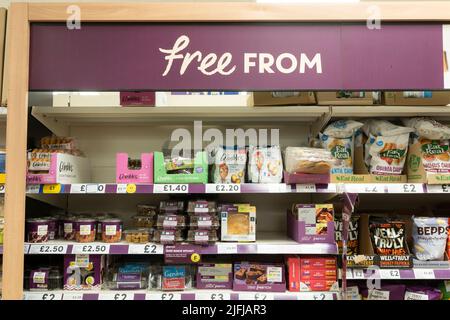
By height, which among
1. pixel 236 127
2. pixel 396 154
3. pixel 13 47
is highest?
pixel 13 47

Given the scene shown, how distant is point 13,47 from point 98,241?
1.14 m

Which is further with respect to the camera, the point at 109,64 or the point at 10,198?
the point at 10,198

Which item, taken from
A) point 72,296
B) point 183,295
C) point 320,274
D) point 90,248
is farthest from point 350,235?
point 72,296

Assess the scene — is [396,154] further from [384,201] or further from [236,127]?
[236,127]

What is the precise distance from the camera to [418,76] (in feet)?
5.23

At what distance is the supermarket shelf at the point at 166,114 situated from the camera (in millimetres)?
2354

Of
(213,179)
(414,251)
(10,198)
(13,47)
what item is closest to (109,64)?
(13,47)

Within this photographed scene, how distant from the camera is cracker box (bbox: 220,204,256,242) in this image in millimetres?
2195

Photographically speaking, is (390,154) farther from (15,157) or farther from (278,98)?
(15,157)

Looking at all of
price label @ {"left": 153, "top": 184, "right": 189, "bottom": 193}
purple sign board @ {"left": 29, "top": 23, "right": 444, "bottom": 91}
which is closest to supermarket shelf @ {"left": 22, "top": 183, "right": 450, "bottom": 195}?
price label @ {"left": 153, "top": 184, "right": 189, "bottom": 193}

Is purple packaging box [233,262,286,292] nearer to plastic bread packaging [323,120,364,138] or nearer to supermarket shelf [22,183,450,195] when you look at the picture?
supermarket shelf [22,183,450,195]
